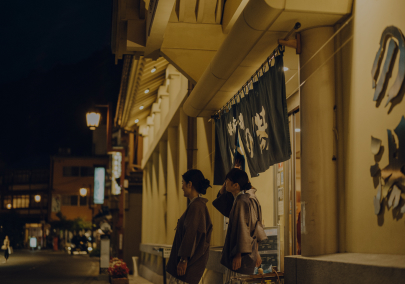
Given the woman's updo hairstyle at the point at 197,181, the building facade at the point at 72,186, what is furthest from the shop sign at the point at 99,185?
the building facade at the point at 72,186

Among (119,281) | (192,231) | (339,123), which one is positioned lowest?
(119,281)

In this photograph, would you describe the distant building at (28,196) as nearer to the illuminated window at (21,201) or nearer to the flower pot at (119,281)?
the illuminated window at (21,201)

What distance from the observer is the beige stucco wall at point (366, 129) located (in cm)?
420

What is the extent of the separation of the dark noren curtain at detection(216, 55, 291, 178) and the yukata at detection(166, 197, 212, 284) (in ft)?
4.02

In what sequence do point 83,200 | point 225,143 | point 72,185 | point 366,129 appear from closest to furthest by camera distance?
point 366,129 → point 225,143 → point 83,200 → point 72,185

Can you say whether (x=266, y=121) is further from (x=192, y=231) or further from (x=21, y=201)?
(x=21, y=201)

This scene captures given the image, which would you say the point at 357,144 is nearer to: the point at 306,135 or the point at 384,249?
the point at 306,135

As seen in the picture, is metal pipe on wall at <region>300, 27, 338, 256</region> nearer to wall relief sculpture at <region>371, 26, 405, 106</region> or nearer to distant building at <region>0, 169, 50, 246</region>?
wall relief sculpture at <region>371, 26, 405, 106</region>

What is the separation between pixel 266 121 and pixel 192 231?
1.90 meters

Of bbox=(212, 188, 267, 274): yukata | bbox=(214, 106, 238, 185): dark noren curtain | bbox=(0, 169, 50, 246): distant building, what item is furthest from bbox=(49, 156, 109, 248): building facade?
bbox=(212, 188, 267, 274): yukata

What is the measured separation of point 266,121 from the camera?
670 cm

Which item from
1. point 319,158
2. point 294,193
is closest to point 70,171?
point 294,193

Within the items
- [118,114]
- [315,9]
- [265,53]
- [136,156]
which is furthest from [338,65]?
[136,156]

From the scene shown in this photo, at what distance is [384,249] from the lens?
4258mm
